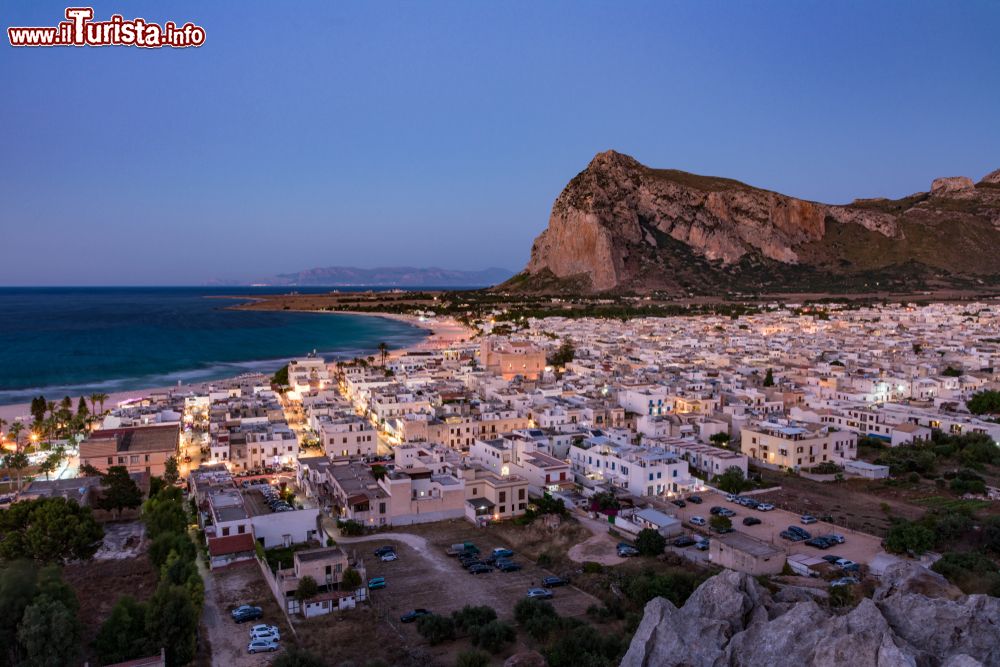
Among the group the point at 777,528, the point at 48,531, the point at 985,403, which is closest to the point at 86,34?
the point at 48,531

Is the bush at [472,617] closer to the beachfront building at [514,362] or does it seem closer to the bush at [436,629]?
the bush at [436,629]

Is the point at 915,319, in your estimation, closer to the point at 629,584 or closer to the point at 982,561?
the point at 982,561

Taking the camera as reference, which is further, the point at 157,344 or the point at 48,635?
the point at 157,344

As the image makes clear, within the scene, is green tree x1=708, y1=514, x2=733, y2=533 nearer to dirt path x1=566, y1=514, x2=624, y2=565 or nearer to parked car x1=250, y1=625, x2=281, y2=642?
dirt path x1=566, y1=514, x2=624, y2=565

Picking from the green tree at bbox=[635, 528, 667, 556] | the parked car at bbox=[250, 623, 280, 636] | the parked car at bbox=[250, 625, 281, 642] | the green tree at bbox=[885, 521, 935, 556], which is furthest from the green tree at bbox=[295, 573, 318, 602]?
the green tree at bbox=[885, 521, 935, 556]

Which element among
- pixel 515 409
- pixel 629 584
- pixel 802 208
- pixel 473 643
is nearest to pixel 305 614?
pixel 473 643

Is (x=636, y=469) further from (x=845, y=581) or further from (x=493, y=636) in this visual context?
(x=493, y=636)
